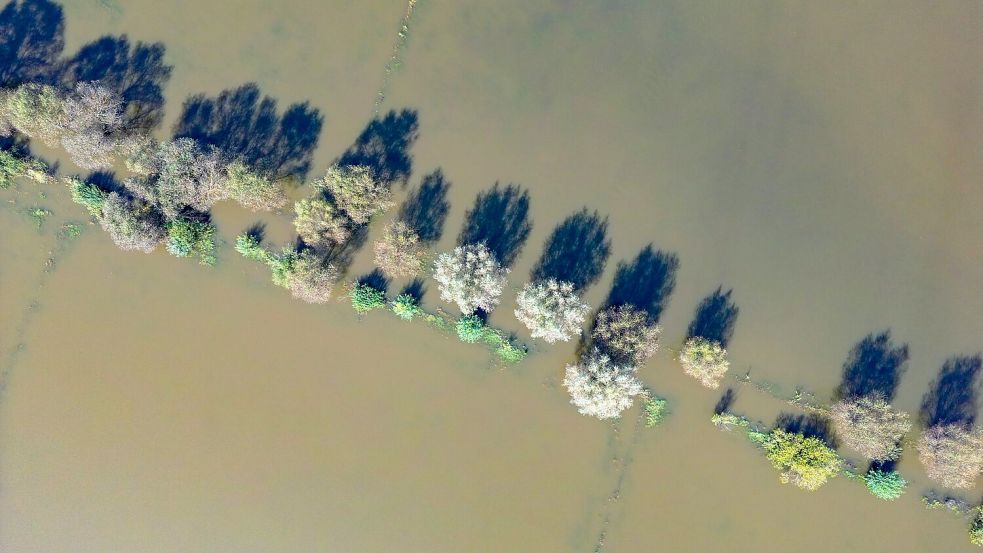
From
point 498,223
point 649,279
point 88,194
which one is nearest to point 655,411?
point 649,279

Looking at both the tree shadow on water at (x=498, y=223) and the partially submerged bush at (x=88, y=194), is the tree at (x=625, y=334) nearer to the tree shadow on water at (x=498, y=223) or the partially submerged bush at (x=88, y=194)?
the tree shadow on water at (x=498, y=223)

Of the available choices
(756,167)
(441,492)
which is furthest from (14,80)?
(756,167)

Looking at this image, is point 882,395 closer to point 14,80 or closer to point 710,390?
point 710,390

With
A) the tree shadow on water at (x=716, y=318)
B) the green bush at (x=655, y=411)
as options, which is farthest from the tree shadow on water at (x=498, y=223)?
the green bush at (x=655, y=411)

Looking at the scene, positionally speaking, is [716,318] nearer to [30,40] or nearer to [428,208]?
[428,208]

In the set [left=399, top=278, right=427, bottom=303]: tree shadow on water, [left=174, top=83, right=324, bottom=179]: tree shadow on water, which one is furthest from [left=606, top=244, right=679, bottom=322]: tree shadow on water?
[left=174, top=83, right=324, bottom=179]: tree shadow on water
